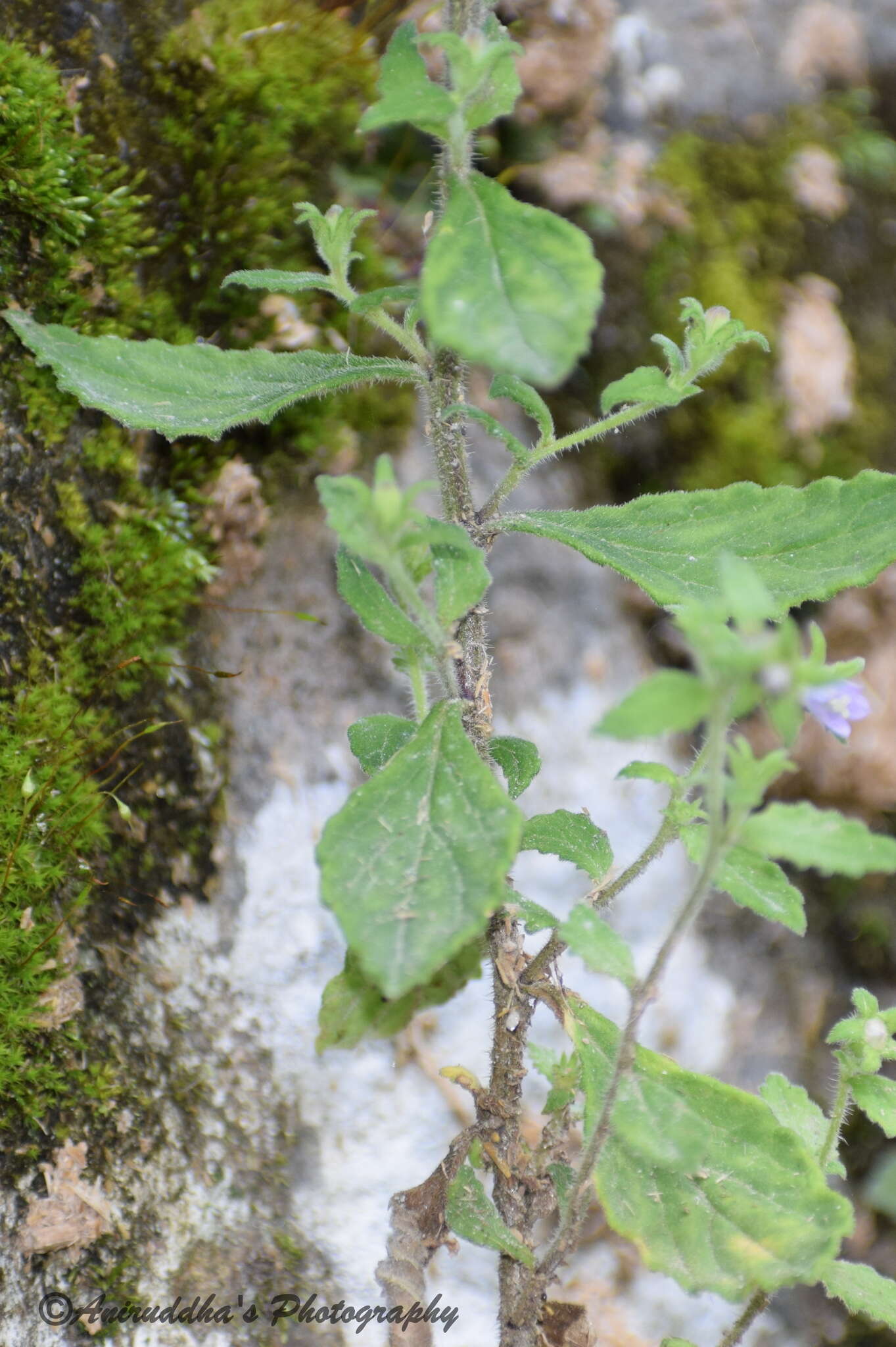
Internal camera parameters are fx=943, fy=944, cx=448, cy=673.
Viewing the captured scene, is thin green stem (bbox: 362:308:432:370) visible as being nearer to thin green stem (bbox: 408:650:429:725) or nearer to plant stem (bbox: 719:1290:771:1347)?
thin green stem (bbox: 408:650:429:725)

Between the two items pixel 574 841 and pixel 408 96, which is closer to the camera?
pixel 408 96

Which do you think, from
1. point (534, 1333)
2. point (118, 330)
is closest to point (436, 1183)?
point (534, 1333)

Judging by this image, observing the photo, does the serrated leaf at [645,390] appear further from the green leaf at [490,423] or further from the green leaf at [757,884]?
the green leaf at [757,884]

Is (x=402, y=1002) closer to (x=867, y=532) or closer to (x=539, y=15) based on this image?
(x=867, y=532)

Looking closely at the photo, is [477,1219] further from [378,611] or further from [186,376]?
[186,376]

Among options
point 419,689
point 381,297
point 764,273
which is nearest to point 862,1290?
point 419,689
